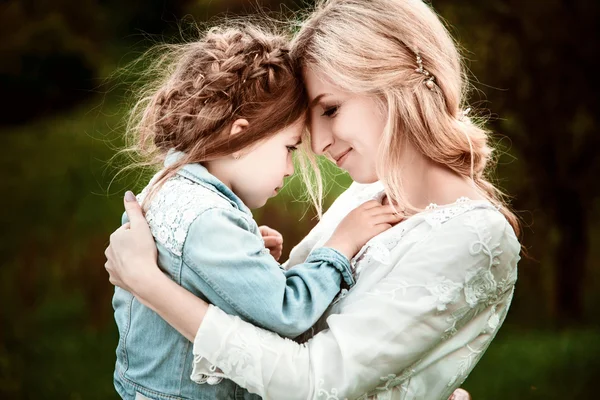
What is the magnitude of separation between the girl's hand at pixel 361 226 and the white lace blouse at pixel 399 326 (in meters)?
0.04

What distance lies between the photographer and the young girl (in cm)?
208

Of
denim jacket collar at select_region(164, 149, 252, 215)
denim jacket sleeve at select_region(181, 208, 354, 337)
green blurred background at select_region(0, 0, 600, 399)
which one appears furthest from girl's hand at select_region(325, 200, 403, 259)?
green blurred background at select_region(0, 0, 600, 399)

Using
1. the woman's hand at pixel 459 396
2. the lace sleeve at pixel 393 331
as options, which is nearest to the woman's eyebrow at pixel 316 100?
the lace sleeve at pixel 393 331

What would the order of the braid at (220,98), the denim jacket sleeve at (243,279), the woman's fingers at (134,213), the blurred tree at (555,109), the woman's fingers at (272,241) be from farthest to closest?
1. the blurred tree at (555,109)
2. the woman's fingers at (272,241)
3. the braid at (220,98)
4. the woman's fingers at (134,213)
5. the denim jacket sleeve at (243,279)

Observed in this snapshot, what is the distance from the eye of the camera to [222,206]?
2131mm

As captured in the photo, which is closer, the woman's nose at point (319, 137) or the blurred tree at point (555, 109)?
the woman's nose at point (319, 137)

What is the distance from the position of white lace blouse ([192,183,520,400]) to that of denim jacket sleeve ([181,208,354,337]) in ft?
0.15

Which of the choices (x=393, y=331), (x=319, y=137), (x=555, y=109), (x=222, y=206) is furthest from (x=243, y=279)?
(x=555, y=109)

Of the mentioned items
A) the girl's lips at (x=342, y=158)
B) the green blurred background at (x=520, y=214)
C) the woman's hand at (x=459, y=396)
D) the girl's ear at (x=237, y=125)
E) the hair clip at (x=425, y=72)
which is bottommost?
the green blurred background at (x=520, y=214)

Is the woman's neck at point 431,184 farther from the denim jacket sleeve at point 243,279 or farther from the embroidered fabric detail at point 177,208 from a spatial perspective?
the embroidered fabric detail at point 177,208

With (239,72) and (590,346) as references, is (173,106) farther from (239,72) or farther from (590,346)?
(590,346)

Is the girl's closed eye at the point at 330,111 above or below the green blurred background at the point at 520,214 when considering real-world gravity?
above

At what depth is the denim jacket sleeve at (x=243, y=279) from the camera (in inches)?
80.9

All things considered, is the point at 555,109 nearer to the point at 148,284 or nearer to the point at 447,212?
the point at 447,212
